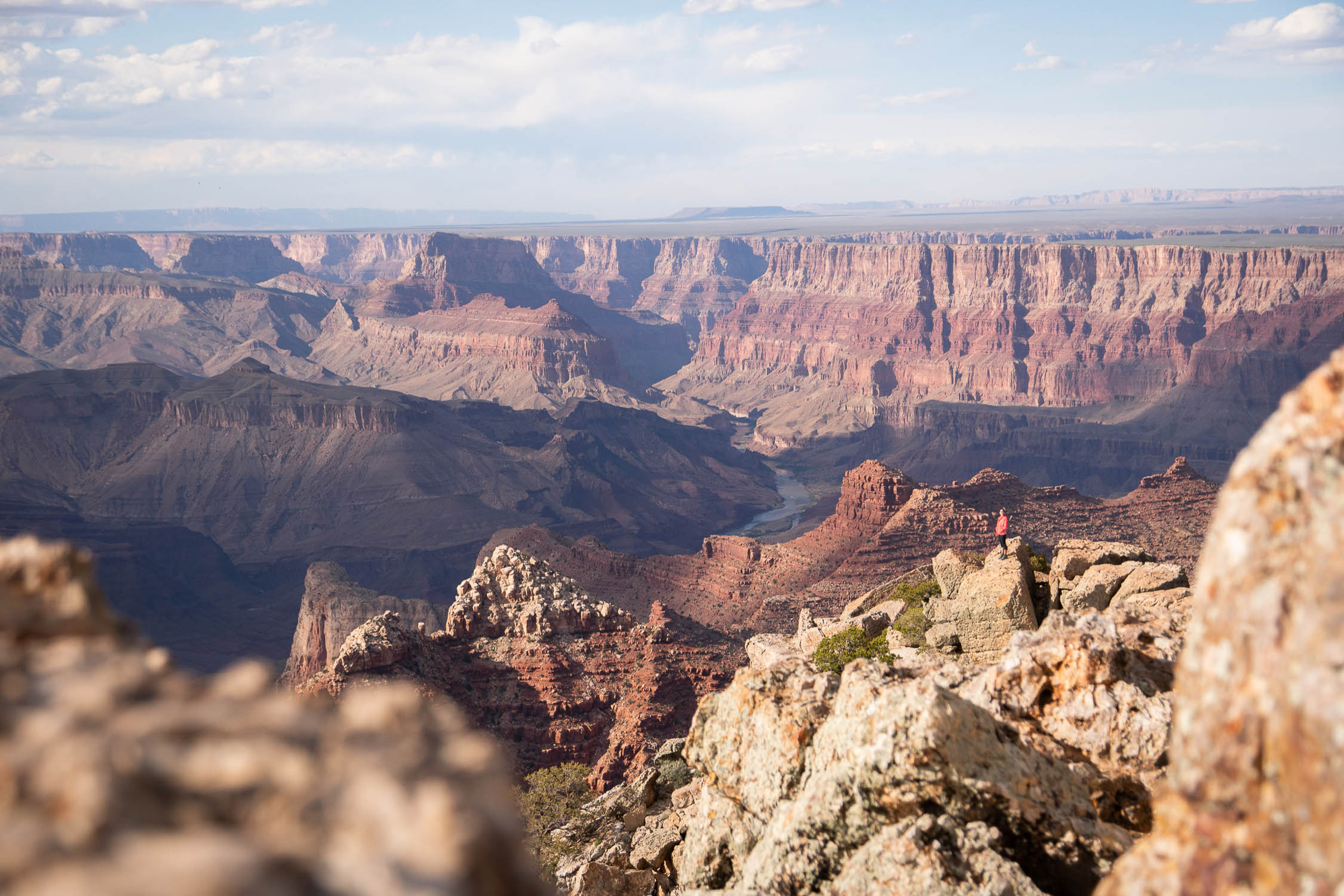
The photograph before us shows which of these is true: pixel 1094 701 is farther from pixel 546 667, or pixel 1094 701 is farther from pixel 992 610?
pixel 546 667

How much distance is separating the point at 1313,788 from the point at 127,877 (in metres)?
6.69

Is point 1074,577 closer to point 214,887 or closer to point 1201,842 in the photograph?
point 1201,842

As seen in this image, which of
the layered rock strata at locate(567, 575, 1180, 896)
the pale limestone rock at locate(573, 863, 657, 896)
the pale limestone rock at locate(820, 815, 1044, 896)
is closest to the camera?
the pale limestone rock at locate(820, 815, 1044, 896)

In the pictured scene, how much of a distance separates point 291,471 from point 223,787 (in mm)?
187348

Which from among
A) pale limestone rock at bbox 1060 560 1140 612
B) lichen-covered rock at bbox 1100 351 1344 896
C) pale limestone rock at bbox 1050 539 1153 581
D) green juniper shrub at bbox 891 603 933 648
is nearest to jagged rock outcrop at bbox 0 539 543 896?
lichen-covered rock at bbox 1100 351 1344 896

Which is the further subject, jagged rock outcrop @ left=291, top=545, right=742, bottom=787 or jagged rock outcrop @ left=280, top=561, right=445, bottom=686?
jagged rock outcrop @ left=280, top=561, right=445, bottom=686

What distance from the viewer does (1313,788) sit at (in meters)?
6.27

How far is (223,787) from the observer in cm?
523

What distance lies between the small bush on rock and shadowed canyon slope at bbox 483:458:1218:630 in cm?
3655

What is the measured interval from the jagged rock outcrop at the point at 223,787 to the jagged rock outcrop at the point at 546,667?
39513 millimetres

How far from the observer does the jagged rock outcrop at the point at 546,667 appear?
4750 centimetres

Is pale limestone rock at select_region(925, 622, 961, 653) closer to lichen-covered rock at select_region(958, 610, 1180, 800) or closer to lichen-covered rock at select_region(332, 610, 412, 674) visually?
lichen-covered rock at select_region(958, 610, 1180, 800)

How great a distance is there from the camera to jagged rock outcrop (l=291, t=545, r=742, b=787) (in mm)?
47500

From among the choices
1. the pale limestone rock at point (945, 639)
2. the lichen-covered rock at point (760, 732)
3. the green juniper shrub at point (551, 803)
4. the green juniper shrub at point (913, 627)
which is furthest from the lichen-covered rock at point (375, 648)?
the lichen-covered rock at point (760, 732)
